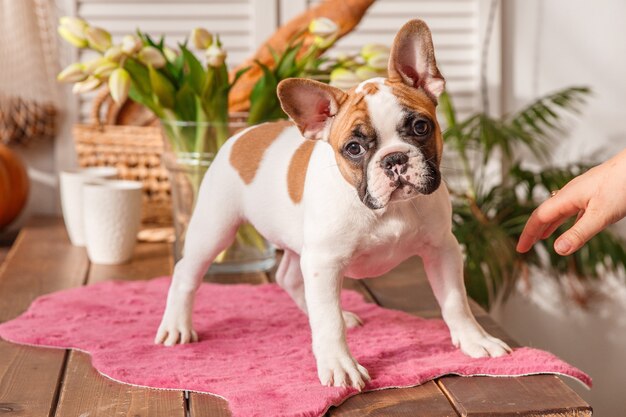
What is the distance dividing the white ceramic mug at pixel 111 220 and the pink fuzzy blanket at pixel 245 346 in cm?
25

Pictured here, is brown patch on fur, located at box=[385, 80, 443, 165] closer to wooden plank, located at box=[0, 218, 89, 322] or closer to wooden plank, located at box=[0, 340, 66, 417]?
wooden plank, located at box=[0, 340, 66, 417]

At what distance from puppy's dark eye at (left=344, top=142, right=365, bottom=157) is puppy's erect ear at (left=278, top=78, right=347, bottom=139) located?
7 cm

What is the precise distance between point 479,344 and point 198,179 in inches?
36.2

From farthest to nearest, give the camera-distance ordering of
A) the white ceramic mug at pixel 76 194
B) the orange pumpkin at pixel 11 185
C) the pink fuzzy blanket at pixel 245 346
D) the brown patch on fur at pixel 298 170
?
the orange pumpkin at pixel 11 185, the white ceramic mug at pixel 76 194, the brown patch on fur at pixel 298 170, the pink fuzzy blanket at pixel 245 346

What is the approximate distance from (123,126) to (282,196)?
4.01 ft

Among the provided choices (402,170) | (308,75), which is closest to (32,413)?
(402,170)

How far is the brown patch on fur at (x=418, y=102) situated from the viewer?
4.18 ft

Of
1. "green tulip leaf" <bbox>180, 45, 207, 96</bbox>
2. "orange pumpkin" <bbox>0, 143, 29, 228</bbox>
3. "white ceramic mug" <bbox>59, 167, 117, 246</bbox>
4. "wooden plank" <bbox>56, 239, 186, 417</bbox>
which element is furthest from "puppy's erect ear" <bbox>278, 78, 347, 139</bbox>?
"orange pumpkin" <bbox>0, 143, 29, 228</bbox>

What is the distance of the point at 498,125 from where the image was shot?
2746mm

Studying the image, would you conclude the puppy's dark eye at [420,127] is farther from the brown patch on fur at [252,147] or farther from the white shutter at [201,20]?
the white shutter at [201,20]

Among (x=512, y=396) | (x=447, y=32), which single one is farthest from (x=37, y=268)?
(x=447, y=32)

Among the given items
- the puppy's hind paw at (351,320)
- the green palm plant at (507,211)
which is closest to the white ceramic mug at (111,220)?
the puppy's hind paw at (351,320)

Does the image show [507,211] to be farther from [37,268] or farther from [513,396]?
[513,396]

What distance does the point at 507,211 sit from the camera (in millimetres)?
2730
